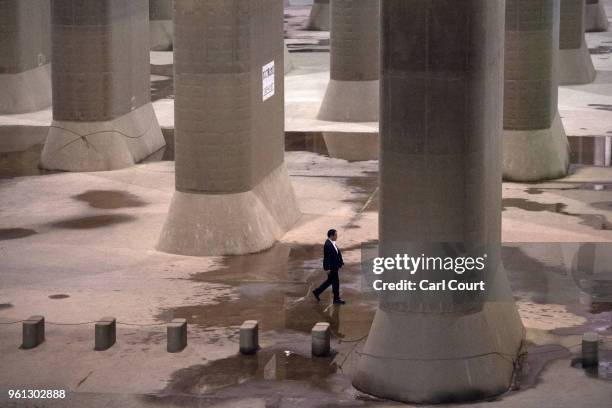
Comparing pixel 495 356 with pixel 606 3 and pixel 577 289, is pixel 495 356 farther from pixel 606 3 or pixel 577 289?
pixel 606 3

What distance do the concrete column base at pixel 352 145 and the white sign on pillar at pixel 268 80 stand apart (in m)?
8.10

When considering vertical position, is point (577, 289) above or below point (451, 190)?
below

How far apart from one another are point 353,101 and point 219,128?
49.8 ft

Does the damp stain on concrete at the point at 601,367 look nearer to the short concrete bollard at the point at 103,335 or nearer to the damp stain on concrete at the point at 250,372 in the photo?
the damp stain on concrete at the point at 250,372

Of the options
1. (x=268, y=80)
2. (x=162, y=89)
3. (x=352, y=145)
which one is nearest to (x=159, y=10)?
(x=162, y=89)

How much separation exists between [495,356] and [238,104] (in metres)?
9.37

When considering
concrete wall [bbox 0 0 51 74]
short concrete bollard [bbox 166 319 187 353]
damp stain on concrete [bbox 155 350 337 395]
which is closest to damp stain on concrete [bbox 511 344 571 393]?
damp stain on concrete [bbox 155 350 337 395]

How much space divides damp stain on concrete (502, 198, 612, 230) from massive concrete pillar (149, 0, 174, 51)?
2792cm

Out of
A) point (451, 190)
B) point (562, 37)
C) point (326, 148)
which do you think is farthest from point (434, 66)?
point (562, 37)

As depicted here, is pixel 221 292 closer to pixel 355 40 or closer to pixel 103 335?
pixel 103 335

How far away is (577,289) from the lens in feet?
82.4

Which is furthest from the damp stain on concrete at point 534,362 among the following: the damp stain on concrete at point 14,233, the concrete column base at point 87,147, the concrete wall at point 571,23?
the concrete wall at point 571,23

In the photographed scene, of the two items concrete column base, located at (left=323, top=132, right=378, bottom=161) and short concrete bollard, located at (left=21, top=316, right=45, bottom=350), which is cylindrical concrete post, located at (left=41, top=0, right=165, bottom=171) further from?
short concrete bollard, located at (left=21, top=316, right=45, bottom=350)

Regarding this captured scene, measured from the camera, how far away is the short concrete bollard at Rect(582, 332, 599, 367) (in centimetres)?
2073
